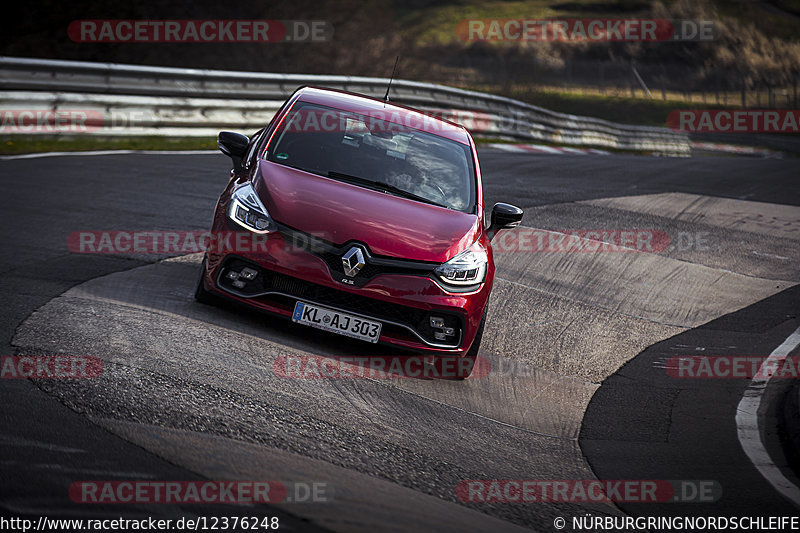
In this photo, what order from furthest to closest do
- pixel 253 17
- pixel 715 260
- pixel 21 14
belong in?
pixel 253 17 < pixel 21 14 < pixel 715 260

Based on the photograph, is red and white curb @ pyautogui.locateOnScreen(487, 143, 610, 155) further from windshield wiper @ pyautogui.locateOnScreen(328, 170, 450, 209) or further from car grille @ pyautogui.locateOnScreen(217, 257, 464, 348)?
car grille @ pyautogui.locateOnScreen(217, 257, 464, 348)

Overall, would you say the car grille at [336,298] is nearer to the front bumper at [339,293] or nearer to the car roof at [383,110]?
the front bumper at [339,293]

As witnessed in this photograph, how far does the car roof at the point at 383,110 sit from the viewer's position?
757cm

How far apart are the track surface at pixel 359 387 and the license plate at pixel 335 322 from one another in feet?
0.77

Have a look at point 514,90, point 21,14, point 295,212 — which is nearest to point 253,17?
point 21,14

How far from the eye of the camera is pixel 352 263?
5859mm

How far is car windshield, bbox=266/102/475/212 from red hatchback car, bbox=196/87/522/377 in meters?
0.01

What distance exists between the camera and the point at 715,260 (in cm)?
1098

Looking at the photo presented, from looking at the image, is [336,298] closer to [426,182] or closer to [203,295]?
[203,295]

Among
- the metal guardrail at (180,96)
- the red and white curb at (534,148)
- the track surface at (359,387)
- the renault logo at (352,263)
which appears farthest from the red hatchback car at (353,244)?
the red and white curb at (534,148)

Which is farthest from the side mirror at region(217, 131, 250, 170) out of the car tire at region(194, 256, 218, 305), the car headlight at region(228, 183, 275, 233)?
the car tire at region(194, 256, 218, 305)

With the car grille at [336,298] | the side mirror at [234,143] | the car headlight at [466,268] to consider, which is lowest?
the car grille at [336,298]

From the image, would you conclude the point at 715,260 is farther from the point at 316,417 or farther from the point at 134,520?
the point at 134,520

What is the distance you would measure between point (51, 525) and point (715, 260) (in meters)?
9.40
